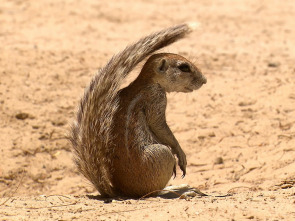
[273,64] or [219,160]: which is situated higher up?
[273,64]

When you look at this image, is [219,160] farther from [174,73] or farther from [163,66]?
[163,66]

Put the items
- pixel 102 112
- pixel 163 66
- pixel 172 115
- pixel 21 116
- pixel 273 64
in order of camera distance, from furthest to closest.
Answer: pixel 273 64
pixel 172 115
pixel 21 116
pixel 163 66
pixel 102 112

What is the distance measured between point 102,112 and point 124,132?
9.8 inches

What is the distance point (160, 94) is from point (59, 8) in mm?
6952

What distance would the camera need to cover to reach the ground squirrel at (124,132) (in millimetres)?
4949

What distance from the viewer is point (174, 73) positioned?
543 centimetres

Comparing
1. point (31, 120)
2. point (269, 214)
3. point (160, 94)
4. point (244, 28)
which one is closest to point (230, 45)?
point (244, 28)

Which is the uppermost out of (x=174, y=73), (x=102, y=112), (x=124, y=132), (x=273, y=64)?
(x=174, y=73)

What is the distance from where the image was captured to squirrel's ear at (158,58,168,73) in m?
5.36

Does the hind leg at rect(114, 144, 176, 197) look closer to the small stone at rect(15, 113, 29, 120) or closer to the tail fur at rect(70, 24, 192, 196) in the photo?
the tail fur at rect(70, 24, 192, 196)

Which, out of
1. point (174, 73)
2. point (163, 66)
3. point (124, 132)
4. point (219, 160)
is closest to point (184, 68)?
point (174, 73)

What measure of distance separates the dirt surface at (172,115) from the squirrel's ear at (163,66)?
924 millimetres

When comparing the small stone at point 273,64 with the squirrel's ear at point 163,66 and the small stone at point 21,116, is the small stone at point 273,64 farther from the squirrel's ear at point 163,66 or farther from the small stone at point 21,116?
the squirrel's ear at point 163,66

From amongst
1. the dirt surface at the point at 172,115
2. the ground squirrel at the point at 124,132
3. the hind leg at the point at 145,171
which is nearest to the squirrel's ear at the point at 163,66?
the ground squirrel at the point at 124,132
